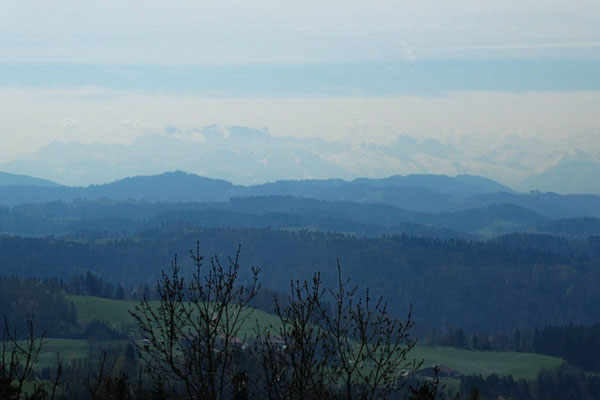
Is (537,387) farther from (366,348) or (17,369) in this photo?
(366,348)

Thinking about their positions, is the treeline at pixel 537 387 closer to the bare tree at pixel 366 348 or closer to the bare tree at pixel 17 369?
the bare tree at pixel 17 369

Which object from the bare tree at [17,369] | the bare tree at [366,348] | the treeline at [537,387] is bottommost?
the treeline at [537,387]

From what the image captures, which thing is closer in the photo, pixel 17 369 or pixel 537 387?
pixel 17 369

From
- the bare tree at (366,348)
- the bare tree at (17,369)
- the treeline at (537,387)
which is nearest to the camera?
the bare tree at (366,348)

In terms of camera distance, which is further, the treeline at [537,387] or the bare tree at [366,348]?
the treeline at [537,387]

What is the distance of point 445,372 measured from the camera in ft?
643

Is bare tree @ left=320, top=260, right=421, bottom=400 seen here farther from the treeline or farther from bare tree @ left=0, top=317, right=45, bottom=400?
the treeline

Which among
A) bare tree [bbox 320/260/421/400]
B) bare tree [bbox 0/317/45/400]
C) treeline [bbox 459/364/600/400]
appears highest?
bare tree [bbox 320/260/421/400]

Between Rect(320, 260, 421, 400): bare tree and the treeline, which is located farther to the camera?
the treeline

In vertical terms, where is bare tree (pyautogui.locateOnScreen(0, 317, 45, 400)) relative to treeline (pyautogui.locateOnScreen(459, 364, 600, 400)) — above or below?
above

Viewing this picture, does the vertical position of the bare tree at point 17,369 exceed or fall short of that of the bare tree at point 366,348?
it falls short

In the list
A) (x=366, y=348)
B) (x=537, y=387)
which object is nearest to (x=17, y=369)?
(x=366, y=348)

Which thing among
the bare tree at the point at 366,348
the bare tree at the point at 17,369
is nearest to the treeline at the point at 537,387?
the bare tree at the point at 17,369

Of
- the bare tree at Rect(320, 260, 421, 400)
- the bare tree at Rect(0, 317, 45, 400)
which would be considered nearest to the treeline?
the bare tree at Rect(0, 317, 45, 400)
